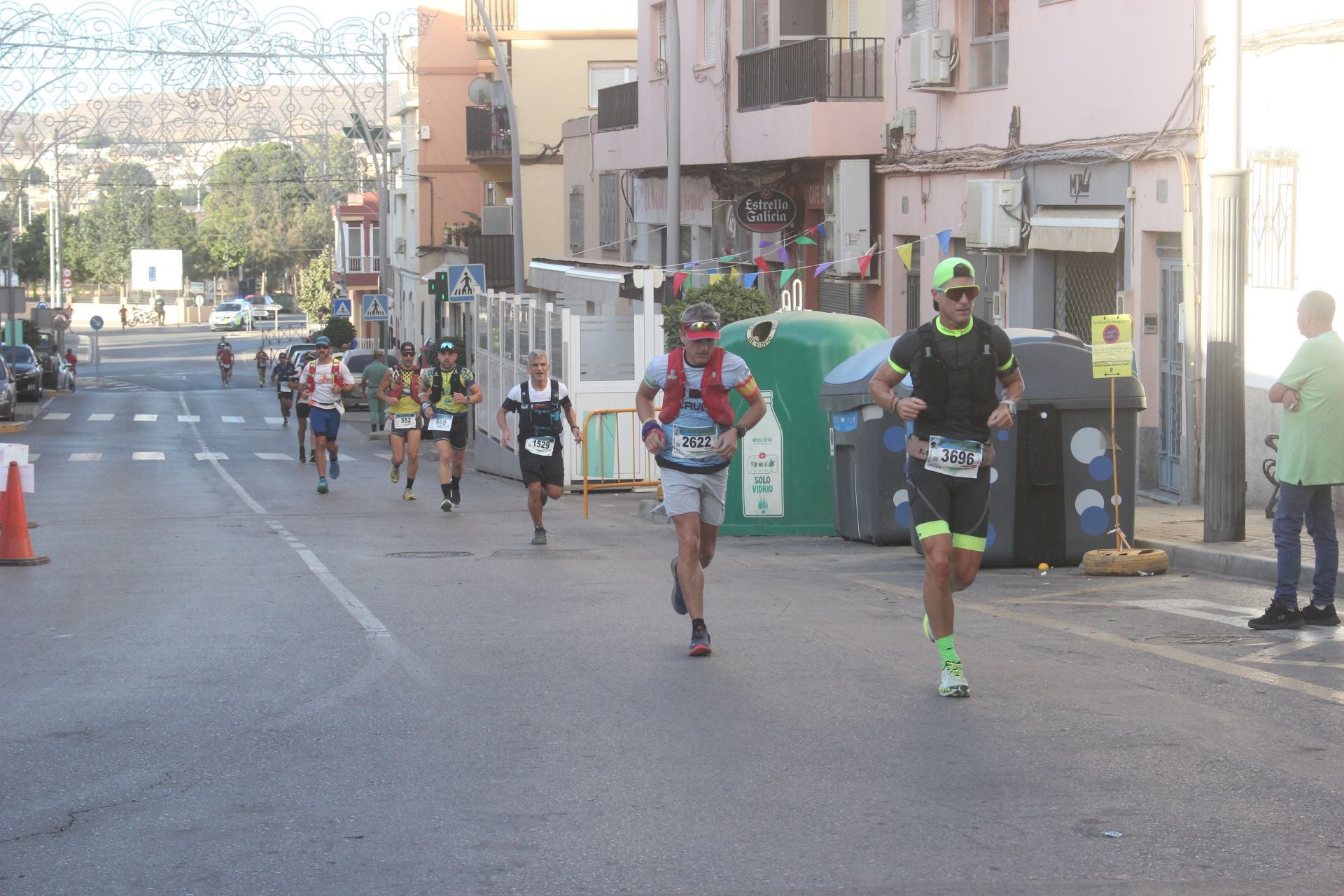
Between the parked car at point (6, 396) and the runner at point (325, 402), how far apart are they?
2018 cm

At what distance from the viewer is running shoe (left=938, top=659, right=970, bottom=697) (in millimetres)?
7391

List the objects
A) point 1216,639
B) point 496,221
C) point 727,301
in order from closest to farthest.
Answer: point 1216,639
point 727,301
point 496,221

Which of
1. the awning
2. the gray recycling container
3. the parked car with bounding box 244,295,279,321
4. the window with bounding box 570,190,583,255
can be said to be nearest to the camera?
the gray recycling container

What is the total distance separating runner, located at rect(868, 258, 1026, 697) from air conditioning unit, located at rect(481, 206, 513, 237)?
39971 mm

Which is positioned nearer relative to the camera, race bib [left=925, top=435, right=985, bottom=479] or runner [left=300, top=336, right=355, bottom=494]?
race bib [left=925, top=435, right=985, bottom=479]

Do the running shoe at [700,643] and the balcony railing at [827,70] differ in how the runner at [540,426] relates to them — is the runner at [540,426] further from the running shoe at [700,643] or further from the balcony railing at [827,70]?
the balcony railing at [827,70]

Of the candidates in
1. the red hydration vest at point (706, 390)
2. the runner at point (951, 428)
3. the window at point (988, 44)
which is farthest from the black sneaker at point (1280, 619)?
the window at point (988, 44)

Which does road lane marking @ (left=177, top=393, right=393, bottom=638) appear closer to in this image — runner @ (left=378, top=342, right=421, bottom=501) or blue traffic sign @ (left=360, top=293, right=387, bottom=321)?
runner @ (left=378, top=342, right=421, bottom=501)

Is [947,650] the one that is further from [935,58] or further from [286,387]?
[286,387]

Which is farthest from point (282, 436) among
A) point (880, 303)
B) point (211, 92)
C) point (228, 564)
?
point (228, 564)

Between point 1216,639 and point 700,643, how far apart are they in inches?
109

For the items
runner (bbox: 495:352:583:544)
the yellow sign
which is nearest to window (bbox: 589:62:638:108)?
runner (bbox: 495:352:583:544)

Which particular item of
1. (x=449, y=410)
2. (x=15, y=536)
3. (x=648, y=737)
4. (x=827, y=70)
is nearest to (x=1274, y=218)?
(x=449, y=410)

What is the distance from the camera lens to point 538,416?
50.9 ft
